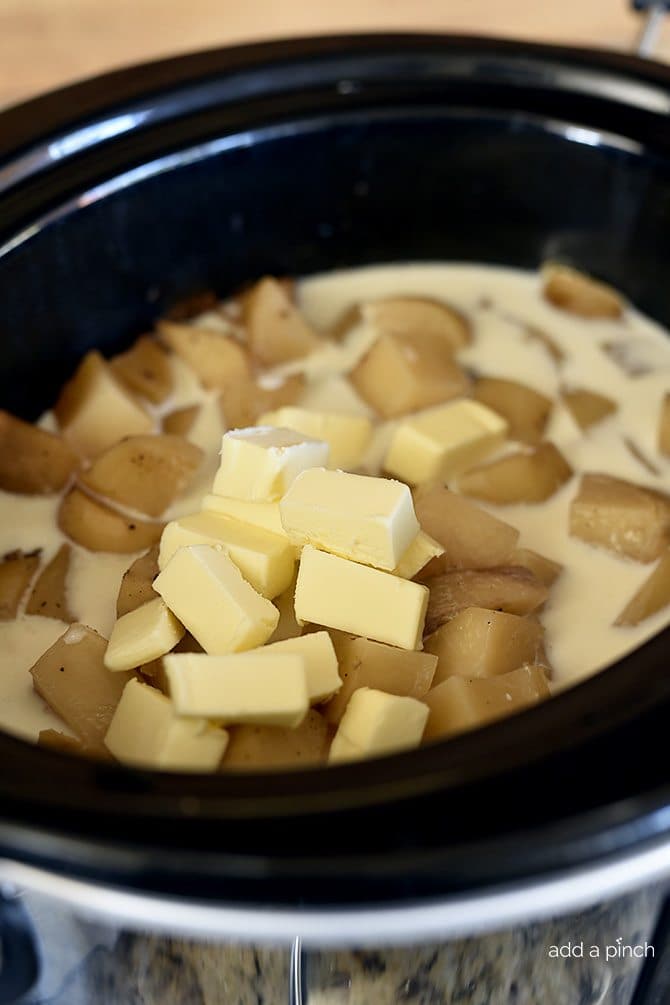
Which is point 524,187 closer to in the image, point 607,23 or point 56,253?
point 56,253

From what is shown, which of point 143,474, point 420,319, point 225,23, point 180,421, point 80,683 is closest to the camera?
point 80,683

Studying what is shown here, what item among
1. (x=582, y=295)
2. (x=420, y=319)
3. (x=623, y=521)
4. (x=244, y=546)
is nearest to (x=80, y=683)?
(x=244, y=546)

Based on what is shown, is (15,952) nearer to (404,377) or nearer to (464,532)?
(464,532)

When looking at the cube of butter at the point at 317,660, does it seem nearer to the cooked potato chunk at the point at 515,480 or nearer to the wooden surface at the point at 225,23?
the cooked potato chunk at the point at 515,480

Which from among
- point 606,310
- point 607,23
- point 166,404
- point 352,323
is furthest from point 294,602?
point 607,23

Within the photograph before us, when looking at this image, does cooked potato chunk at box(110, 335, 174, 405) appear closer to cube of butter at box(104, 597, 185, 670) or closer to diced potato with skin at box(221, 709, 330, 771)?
cube of butter at box(104, 597, 185, 670)
